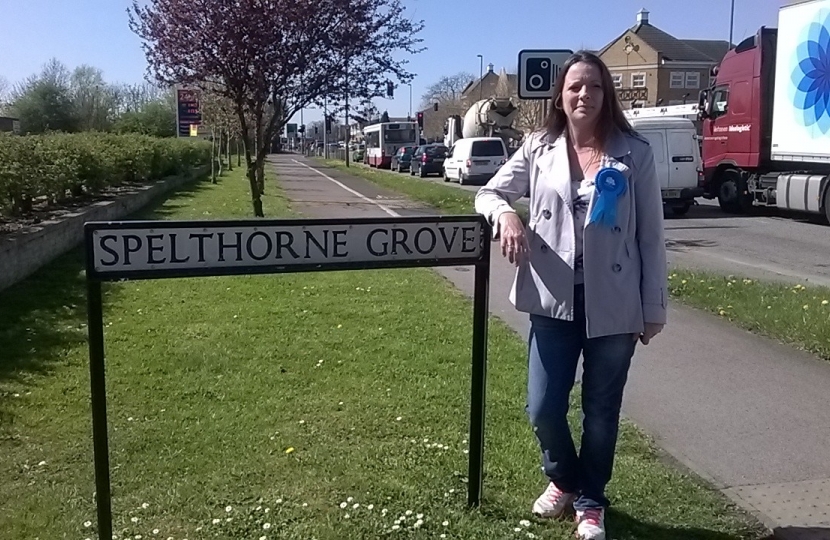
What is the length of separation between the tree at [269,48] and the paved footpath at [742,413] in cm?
817

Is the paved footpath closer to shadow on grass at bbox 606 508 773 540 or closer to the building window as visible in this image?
shadow on grass at bbox 606 508 773 540

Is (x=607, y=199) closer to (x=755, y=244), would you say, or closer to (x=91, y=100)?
(x=755, y=244)

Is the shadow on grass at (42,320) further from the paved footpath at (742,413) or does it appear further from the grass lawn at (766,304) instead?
the grass lawn at (766,304)

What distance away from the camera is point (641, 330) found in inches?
129

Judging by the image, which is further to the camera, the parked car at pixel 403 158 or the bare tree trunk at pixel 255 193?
the parked car at pixel 403 158

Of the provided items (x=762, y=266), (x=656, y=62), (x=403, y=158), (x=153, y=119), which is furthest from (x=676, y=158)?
(x=656, y=62)

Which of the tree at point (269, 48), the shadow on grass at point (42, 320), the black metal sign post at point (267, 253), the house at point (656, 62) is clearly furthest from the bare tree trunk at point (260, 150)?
the house at point (656, 62)

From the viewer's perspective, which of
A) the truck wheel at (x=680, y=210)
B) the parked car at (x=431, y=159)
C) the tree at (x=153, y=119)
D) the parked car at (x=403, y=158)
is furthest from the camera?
the parked car at (x=403, y=158)

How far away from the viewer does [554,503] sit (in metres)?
3.64

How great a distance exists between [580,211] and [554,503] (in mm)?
1252

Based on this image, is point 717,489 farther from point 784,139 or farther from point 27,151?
point 784,139

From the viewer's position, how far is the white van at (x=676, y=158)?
746 inches

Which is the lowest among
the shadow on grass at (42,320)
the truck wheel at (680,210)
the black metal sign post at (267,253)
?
the shadow on grass at (42,320)

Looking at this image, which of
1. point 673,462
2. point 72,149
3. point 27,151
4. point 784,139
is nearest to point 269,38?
point 72,149
